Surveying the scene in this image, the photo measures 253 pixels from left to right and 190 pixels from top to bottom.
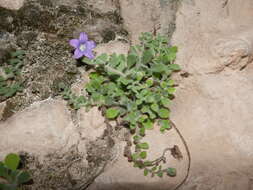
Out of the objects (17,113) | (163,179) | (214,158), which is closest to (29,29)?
(17,113)

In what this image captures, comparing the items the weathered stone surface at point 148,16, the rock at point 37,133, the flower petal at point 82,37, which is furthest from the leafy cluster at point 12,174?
the weathered stone surface at point 148,16

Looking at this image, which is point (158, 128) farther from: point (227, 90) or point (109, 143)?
point (227, 90)

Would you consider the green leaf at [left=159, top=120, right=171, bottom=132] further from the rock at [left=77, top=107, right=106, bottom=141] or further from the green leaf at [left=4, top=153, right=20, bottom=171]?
the green leaf at [left=4, top=153, right=20, bottom=171]

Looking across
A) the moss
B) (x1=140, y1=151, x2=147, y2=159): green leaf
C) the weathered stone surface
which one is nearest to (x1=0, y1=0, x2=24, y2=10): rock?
the moss

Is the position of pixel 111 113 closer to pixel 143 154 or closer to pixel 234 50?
pixel 143 154

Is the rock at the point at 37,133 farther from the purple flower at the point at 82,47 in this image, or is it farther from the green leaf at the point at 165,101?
the green leaf at the point at 165,101

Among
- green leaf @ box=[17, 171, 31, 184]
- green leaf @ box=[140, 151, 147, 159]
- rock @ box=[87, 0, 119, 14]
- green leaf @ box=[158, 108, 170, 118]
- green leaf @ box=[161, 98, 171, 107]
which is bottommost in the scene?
green leaf @ box=[17, 171, 31, 184]
